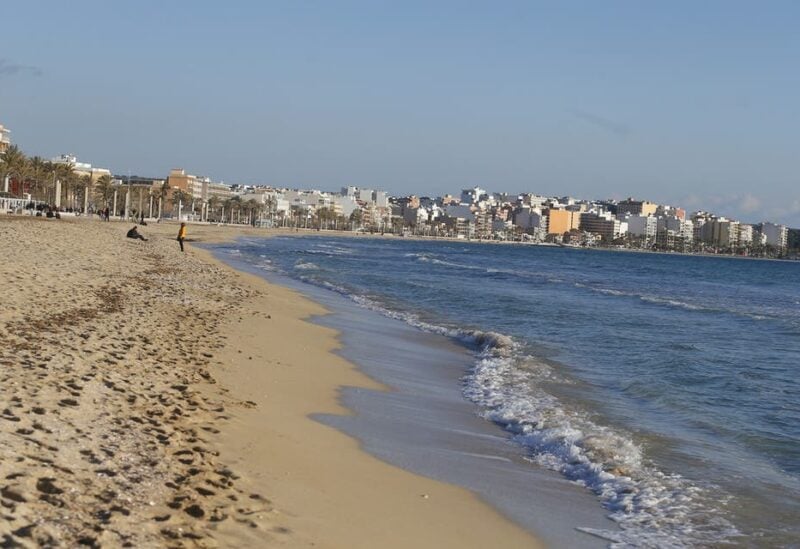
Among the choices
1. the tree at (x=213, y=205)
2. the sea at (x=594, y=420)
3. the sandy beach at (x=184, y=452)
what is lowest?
the sea at (x=594, y=420)

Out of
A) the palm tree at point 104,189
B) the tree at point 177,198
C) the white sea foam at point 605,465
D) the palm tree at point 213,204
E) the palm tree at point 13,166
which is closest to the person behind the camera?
the white sea foam at point 605,465

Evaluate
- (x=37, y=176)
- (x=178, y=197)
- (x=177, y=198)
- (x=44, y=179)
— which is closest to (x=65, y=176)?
(x=44, y=179)

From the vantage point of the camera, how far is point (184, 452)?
6.07 metres

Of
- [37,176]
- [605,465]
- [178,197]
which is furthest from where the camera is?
[178,197]

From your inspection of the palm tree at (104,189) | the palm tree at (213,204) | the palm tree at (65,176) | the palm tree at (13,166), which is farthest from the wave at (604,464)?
the palm tree at (213,204)

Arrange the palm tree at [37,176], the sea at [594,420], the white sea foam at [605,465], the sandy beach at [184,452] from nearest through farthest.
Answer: the sandy beach at [184,452] → the white sea foam at [605,465] → the sea at [594,420] → the palm tree at [37,176]

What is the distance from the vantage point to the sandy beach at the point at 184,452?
4609 mm

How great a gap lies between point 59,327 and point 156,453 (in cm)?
536

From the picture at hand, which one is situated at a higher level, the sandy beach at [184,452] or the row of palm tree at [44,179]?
the row of palm tree at [44,179]

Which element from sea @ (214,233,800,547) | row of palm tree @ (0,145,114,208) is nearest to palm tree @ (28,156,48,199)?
row of palm tree @ (0,145,114,208)

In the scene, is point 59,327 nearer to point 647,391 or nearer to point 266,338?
point 266,338

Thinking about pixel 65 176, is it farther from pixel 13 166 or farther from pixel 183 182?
pixel 183 182

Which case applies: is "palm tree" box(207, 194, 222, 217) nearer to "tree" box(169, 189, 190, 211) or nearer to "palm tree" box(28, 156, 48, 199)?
"tree" box(169, 189, 190, 211)

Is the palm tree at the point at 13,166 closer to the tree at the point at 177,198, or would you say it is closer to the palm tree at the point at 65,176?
the palm tree at the point at 65,176
